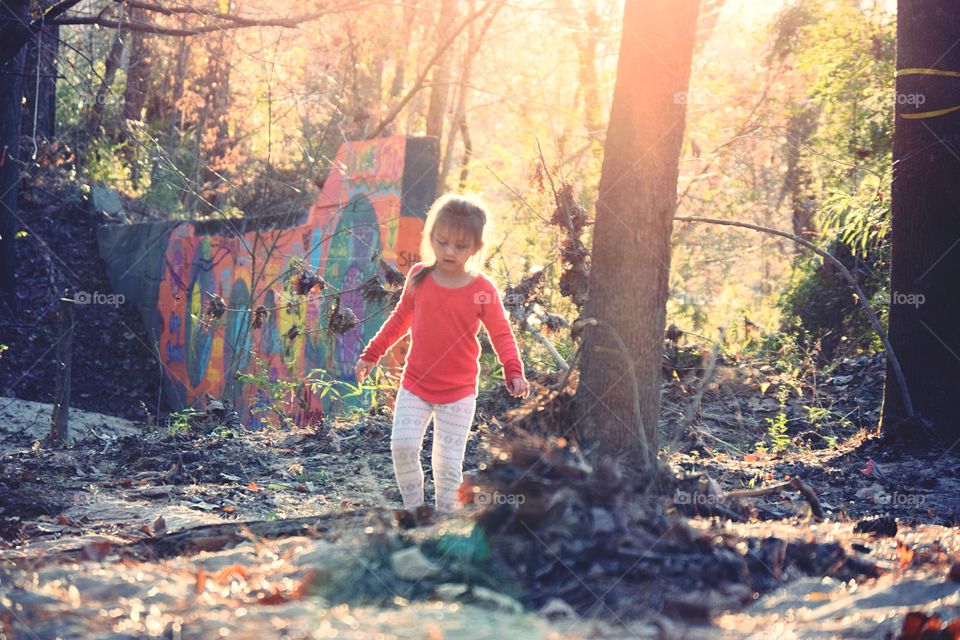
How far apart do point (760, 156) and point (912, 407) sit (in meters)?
14.3

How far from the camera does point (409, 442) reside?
4.58 meters

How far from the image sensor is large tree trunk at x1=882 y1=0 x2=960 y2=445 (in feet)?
20.4

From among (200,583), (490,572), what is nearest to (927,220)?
(490,572)

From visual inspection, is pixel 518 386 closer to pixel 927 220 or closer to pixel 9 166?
pixel 927 220

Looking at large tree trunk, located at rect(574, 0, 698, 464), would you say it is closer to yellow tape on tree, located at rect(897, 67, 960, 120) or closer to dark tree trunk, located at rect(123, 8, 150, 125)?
yellow tape on tree, located at rect(897, 67, 960, 120)

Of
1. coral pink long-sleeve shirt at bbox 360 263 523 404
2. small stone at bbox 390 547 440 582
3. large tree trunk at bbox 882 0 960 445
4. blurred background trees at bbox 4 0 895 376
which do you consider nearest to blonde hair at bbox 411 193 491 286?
coral pink long-sleeve shirt at bbox 360 263 523 404

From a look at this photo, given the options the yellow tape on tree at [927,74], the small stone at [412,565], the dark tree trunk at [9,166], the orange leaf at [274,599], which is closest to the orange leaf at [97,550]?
the orange leaf at [274,599]

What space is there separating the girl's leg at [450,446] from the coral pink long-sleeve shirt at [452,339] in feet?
0.15

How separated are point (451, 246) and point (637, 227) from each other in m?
1.00

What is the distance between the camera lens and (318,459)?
6.84m

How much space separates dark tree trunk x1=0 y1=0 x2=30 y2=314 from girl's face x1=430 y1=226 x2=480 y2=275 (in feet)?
20.4

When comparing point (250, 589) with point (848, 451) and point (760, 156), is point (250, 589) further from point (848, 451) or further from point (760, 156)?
point (760, 156)

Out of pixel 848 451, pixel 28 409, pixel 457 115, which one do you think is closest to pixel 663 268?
pixel 848 451

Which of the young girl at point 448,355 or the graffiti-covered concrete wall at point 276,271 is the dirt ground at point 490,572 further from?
the graffiti-covered concrete wall at point 276,271
